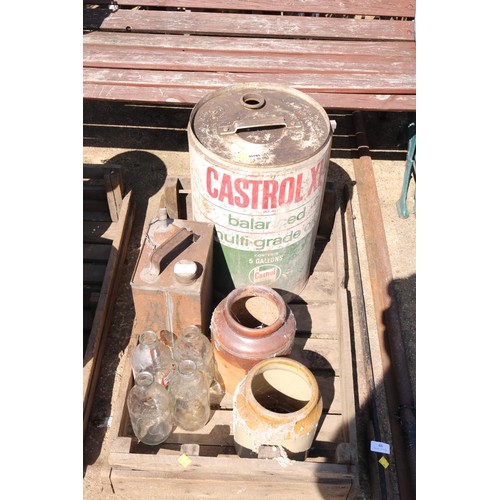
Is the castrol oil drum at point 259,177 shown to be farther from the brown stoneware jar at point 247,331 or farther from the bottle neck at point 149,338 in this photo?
the bottle neck at point 149,338

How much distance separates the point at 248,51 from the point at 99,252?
1912 millimetres

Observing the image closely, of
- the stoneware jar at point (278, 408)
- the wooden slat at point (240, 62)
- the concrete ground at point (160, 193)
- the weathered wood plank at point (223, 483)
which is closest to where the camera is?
the stoneware jar at point (278, 408)

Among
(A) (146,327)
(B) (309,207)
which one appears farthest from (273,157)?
(A) (146,327)

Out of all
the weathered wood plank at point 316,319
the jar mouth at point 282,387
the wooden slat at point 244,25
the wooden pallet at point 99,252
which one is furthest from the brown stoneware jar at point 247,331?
the wooden slat at point 244,25

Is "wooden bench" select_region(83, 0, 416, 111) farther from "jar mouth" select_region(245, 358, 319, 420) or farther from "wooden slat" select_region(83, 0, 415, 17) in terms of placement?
"jar mouth" select_region(245, 358, 319, 420)

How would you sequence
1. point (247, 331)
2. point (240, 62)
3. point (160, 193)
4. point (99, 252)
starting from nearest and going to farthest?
point (247, 331) < point (99, 252) < point (240, 62) < point (160, 193)

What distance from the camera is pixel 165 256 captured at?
2639 mm

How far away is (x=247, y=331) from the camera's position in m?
2.38

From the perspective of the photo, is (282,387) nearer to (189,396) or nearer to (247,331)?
(247,331)

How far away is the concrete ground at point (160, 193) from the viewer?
2900 millimetres

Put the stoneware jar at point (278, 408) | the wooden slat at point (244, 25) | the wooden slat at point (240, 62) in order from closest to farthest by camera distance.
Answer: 1. the stoneware jar at point (278, 408)
2. the wooden slat at point (240, 62)
3. the wooden slat at point (244, 25)

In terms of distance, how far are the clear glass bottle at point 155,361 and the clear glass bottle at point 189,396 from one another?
0.09m

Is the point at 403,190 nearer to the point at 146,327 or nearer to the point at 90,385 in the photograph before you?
the point at 146,327

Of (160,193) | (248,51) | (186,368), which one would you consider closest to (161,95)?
(248,51)
